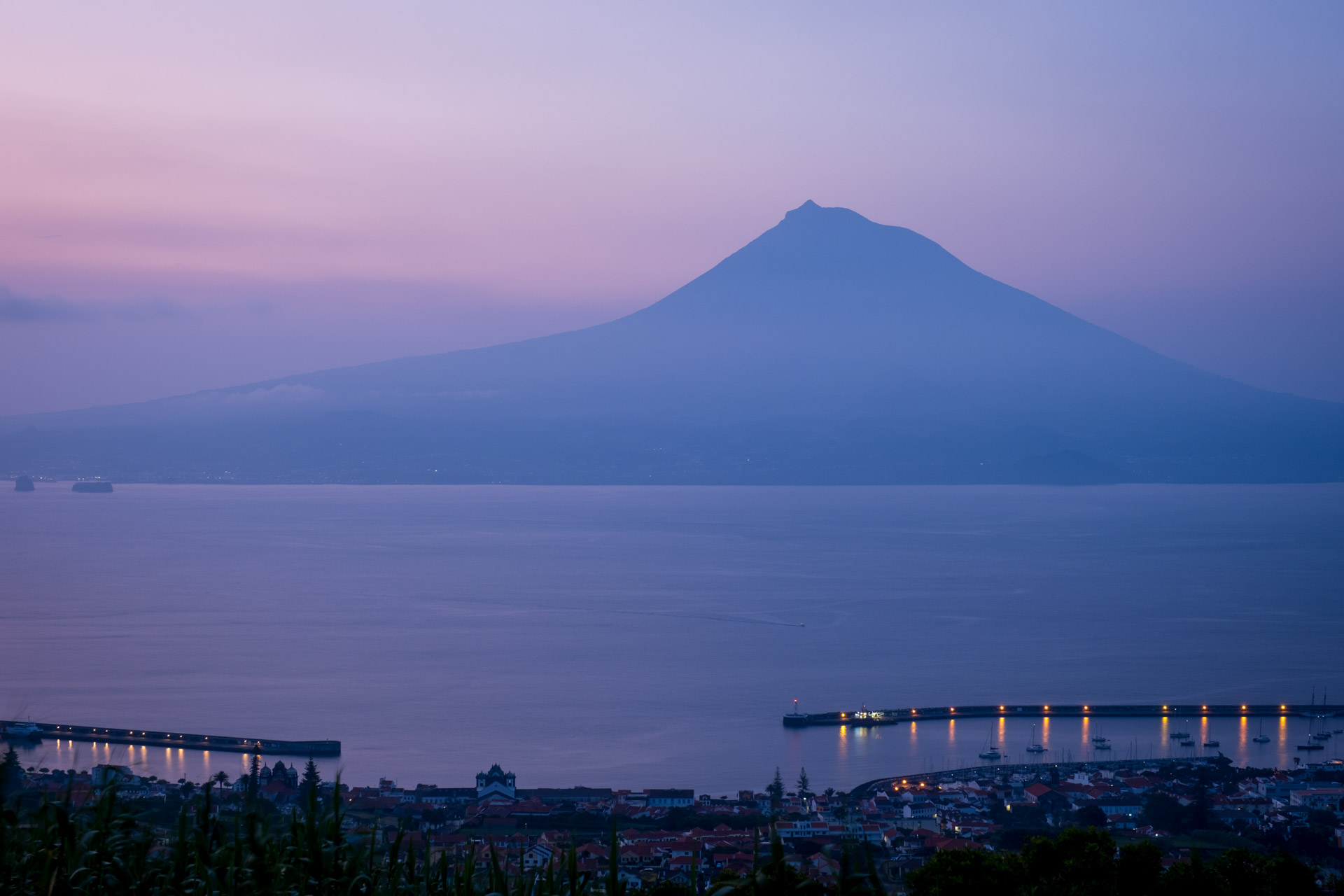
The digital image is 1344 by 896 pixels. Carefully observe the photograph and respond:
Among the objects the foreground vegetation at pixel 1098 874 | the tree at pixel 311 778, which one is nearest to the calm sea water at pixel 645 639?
the tree at pixel 311 778

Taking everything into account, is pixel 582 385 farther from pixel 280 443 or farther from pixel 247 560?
pixel 247 560

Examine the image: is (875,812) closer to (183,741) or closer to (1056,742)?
(1056,742)

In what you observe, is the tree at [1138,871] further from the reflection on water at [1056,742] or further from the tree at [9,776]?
the reflection on water at [1056,742]

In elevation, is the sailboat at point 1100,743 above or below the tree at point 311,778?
below

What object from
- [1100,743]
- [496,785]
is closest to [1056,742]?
[1100,743]

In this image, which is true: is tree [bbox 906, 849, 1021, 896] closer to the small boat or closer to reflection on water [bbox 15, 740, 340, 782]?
reflection on water [bbox 15, 740, 340, 782]

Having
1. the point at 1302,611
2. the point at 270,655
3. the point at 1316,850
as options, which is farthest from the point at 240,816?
the point at 1302,611
